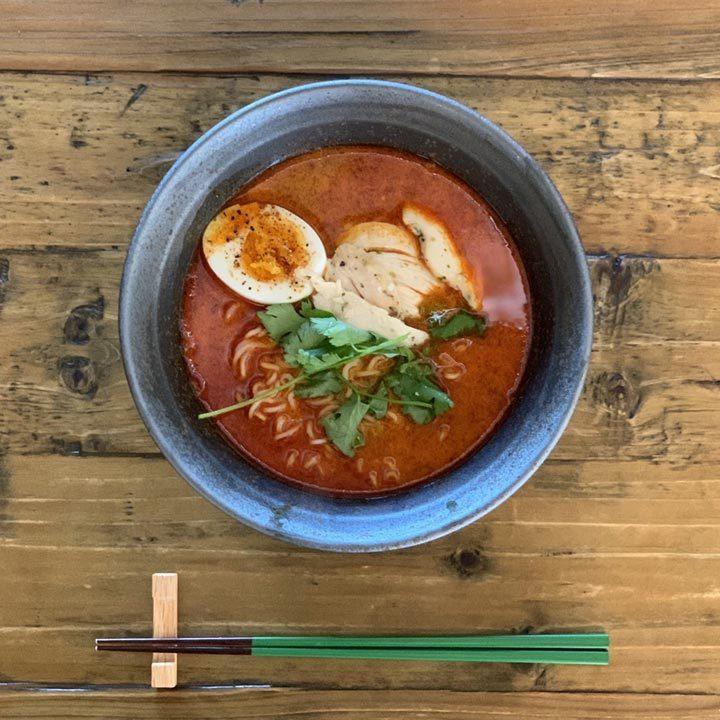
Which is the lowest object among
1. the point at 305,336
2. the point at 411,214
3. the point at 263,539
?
the point at 263,539

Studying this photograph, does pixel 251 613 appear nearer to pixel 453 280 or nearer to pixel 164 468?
pixel 164 468

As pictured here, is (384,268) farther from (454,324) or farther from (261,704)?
(261,704)

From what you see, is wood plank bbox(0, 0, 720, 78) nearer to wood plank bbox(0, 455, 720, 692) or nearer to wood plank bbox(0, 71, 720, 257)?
wood plank bbox(0, 71, 720, 257)

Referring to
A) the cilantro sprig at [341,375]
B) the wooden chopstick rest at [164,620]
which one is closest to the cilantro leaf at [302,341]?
the cilantro sprig at [341,375]

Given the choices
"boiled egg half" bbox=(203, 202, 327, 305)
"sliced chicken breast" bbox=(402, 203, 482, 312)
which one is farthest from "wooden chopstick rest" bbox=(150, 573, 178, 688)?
"sliced chicken breast" bbox=(402, 203, 482, 312)

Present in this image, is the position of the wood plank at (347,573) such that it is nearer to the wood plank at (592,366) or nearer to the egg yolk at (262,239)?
the wood plank at (592,366)

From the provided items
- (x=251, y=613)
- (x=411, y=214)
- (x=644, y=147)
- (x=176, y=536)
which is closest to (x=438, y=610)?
(x=251, y=613)
